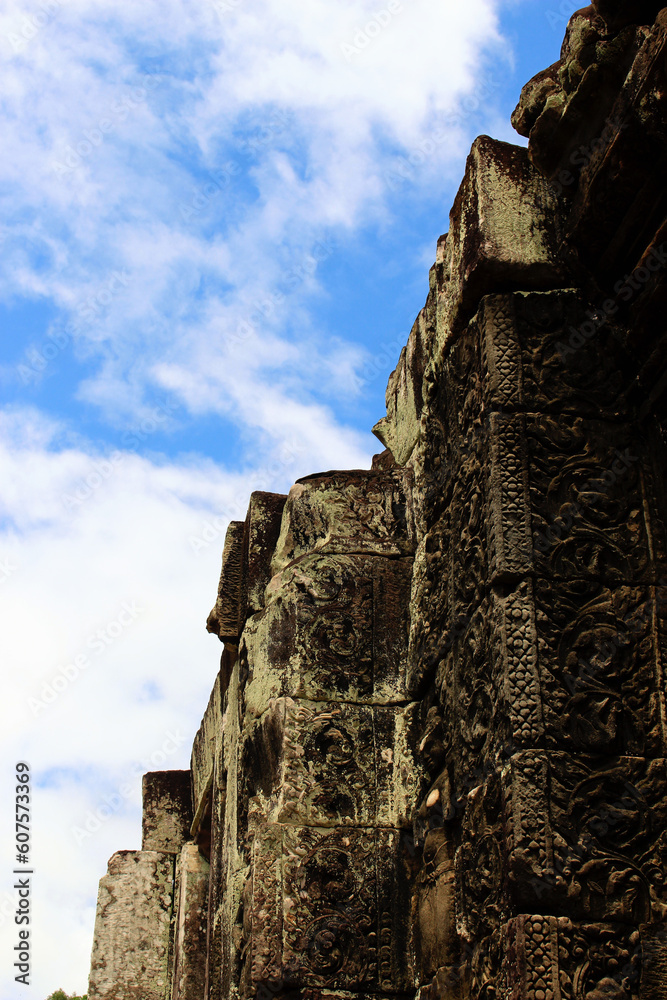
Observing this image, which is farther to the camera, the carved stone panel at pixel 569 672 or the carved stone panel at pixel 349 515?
the carved stone panel at pixel 349 515

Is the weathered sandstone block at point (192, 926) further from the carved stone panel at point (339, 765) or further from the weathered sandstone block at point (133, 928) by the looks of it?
the carved stone panel at point (339, 765)

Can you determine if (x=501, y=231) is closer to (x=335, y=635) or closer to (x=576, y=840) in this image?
(x=335, y=635)

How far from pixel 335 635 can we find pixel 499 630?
4.10 ft

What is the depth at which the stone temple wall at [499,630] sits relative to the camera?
2.64 metres

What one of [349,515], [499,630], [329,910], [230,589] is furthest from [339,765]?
[230,589]

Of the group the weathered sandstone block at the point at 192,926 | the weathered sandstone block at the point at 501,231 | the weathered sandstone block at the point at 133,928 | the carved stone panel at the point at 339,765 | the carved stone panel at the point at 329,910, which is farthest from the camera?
the weathered sandstone block at the point at 133,928

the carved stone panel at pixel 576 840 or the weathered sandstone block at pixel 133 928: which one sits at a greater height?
the carved stone panel at pixel 576 840

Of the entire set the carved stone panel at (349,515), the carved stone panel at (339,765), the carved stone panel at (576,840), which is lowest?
the carved stone panel at (576,840)

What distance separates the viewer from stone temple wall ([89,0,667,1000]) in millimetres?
2645

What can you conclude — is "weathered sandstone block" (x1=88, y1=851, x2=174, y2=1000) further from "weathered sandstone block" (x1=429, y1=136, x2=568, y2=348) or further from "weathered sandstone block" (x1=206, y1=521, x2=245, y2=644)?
"weathered sandstone block" (x1=429, y1=136, x2=568, y2=348)

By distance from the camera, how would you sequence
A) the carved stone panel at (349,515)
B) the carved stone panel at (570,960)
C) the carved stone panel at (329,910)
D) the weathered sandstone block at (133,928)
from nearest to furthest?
the carved stone panel at (570,960)
the carved stone panel at (329,910)
the carved stone panel at (349,515)
the weathered sandstone block at (133,928)

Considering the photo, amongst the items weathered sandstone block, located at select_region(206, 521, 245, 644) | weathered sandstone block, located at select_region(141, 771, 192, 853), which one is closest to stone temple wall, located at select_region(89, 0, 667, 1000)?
weathered sandstone block, located at select_region(206, 521, 245, 644)

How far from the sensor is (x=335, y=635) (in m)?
4.02

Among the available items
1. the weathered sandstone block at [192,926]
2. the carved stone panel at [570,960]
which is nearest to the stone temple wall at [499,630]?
the carved stone panel at [570,960]
